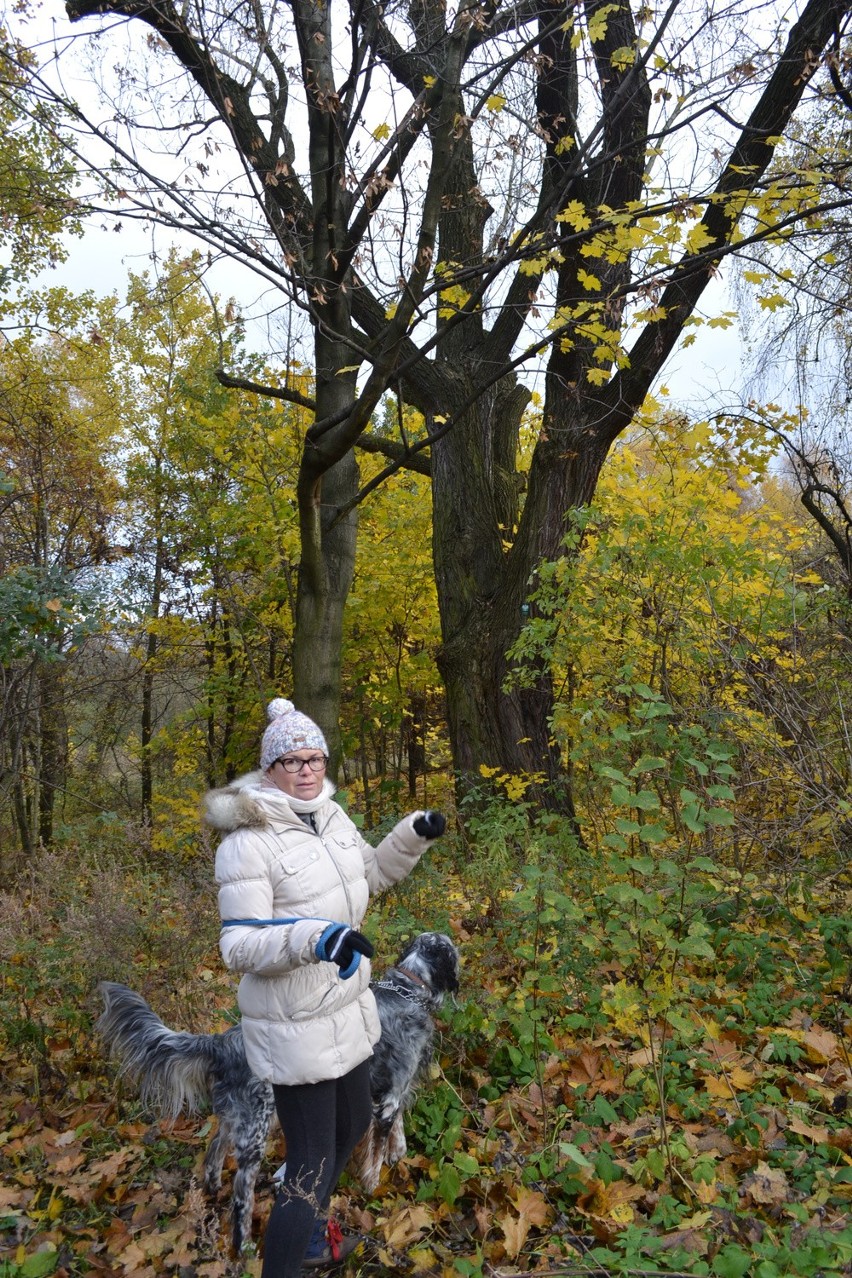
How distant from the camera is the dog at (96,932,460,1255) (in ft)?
9.62

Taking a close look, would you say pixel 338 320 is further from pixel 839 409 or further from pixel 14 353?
pixel 14 353

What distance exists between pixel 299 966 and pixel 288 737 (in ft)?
2.35

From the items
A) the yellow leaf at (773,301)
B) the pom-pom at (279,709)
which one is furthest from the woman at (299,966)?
the yellow leaf at (773,301)

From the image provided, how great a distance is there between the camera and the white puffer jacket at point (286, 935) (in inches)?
93.7

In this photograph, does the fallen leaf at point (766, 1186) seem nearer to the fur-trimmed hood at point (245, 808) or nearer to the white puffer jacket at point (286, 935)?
the white puffer jacket at point (286, 935)

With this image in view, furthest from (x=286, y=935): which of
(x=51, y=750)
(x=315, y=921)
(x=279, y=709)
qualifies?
(x=51, y=750)

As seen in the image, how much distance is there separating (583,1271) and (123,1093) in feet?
8.13

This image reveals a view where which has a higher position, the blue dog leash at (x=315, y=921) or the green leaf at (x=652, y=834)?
the green leaf at (x=652, y=834)

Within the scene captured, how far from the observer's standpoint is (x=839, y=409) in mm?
6512

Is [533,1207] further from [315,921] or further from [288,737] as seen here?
[288,737]

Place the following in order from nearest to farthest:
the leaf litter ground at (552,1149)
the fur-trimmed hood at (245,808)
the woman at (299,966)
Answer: the woman at (299,966) → the fur-trimmed hood at (245,808) → the leaf litter ground at (552,1149)

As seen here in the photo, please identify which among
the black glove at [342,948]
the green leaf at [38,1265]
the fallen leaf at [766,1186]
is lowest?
the green leaf at [38,1265]

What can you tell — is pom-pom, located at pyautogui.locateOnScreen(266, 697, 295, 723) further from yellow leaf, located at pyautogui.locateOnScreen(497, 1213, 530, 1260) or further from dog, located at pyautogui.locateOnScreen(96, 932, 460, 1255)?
yellow leaf, located at pyautogui.locateOnScreen(497, 1213, 530, 1260)

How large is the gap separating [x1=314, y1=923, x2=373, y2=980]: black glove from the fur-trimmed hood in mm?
441
